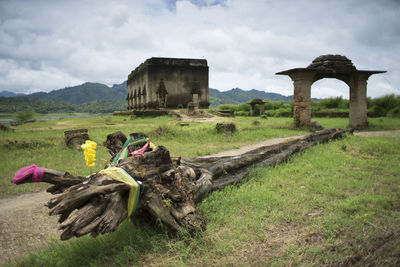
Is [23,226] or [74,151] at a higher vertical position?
[74,151]

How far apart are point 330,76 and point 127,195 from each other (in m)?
12.8

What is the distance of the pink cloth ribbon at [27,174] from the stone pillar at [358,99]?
13.9 m

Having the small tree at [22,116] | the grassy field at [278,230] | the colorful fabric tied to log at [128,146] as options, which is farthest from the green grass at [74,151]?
the small tree at [22,116]

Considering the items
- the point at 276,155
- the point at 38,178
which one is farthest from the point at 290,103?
the point at 38,178

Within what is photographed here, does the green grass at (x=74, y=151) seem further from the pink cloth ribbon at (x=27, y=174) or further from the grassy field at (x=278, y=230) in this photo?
the grassy field at (x=278, y=230)

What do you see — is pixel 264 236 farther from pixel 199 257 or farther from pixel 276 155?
pixel 276 155

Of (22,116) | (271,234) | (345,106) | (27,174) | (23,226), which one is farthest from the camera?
(345,106)

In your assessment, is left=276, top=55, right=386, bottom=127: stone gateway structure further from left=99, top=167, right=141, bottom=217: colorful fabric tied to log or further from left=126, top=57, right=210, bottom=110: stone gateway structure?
left=126, top=57, right=210, bottom=110: stone gateway structure

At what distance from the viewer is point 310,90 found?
39.2ft

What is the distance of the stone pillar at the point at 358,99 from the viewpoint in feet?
40.3

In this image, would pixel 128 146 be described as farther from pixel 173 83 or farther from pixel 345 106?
pixel 345 106

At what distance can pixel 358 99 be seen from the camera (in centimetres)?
1239

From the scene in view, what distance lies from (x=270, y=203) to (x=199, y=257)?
1.43 m

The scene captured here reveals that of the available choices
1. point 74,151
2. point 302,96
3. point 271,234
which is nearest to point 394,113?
point 302,96
